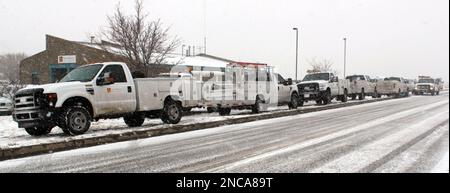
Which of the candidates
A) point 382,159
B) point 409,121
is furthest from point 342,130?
point 382,159

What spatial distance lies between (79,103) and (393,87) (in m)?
30.5

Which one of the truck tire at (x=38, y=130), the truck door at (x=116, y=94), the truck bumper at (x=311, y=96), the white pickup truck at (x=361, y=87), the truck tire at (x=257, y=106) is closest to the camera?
the truck tire at (x=38, y=130)

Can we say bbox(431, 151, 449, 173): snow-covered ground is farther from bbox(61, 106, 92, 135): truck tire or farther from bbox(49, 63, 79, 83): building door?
bbox(49, 63, 79, 83): building door

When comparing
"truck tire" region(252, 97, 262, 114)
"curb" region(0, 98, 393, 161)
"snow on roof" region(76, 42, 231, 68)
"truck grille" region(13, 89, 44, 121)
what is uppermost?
"snow on roof" region(76, 42, 231, 68)

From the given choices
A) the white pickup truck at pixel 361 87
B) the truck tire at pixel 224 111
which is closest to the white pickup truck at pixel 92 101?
the truck tire at pixel 224 111

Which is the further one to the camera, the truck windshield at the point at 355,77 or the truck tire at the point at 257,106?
the truck windshield at the point at 355,77

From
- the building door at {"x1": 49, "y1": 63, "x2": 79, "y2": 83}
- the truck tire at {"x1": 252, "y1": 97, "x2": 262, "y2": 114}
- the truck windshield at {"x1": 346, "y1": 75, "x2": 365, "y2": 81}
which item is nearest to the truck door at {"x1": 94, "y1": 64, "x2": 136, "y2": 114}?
the truck tire at {"x1": 252, "y1": 97, "x2": 262, "y2": 114}

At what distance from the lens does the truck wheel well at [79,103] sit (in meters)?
12.4

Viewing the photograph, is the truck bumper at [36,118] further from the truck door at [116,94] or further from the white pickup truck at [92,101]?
the truck door at [116,94]

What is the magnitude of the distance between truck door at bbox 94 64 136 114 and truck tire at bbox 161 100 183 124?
1.40m

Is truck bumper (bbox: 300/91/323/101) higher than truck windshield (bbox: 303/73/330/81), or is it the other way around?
truck windshield (bbox: 303/73/330/81)

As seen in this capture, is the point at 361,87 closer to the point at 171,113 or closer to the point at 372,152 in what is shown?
the point at 171,113

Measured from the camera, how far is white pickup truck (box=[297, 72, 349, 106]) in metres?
27.8
